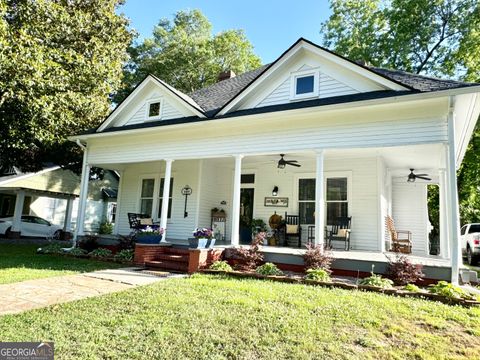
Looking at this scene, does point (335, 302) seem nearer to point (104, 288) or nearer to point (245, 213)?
point (104, 288)

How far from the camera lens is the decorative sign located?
11016 millimetres

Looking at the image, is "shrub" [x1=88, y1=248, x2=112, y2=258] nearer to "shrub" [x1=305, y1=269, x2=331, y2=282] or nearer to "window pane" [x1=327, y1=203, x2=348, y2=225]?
"shrub" [x1=305, y1=269, x2=331, y2=282]

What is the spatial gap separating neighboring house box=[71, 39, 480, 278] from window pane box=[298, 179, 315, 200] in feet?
0.11

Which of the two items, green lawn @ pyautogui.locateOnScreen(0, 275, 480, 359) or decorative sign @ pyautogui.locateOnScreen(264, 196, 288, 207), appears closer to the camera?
green lawn @ pyautogui.locateOnScreen(0, 275, 480, 359)

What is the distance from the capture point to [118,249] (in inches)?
399

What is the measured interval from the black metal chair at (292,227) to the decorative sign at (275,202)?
18.7 inches

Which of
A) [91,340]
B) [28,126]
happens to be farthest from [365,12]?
[91,340]

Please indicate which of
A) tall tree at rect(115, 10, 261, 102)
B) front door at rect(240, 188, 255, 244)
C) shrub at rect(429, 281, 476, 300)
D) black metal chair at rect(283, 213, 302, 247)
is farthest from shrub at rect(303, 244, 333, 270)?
tall tree at rect(115, 10, 261, 102)

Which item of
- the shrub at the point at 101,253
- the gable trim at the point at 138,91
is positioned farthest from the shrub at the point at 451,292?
the shrub at the point at 101,253

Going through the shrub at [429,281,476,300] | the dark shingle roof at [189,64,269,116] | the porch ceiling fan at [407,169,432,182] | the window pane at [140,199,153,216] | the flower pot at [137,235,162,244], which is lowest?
the shrub at [429,281,476,300]

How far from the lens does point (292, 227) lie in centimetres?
1025

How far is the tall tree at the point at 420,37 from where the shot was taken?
59.9ft

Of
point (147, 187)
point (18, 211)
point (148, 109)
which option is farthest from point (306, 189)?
point (18, 211)

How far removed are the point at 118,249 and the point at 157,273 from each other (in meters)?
3.16
